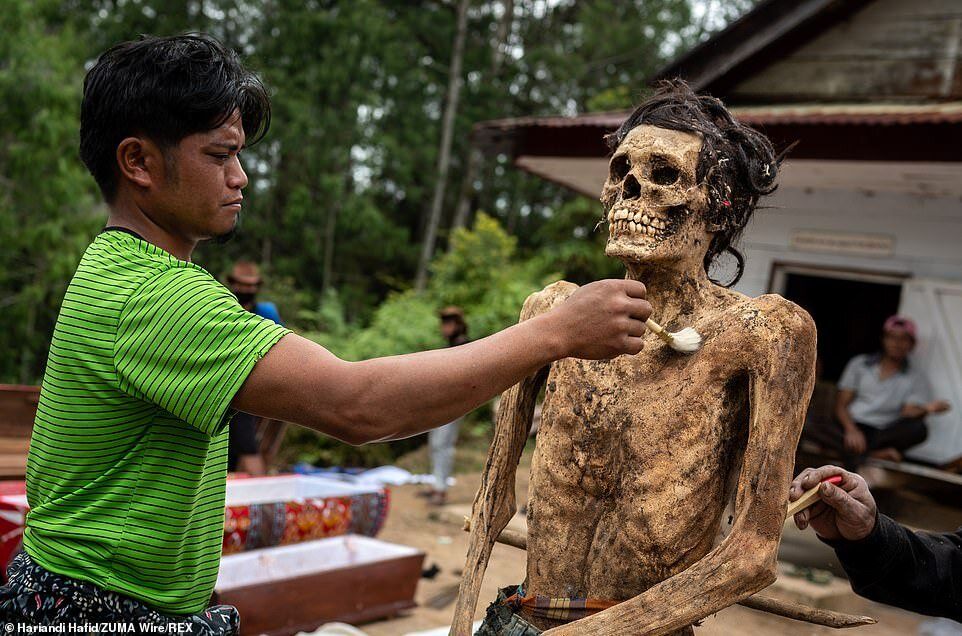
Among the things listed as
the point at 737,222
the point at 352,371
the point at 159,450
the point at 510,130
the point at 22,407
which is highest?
the point at 510,130

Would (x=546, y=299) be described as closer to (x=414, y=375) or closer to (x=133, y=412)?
(x=414, y=375)

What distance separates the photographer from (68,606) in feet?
5.45

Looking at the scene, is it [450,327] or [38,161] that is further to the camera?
[38,161]

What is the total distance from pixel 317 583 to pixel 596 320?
12.4 feet

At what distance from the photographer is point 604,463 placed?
2199 mm

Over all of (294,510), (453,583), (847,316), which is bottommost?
(453,583)

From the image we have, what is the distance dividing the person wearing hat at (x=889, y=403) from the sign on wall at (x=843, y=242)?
0.61 meters

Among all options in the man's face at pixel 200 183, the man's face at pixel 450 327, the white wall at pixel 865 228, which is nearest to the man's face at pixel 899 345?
the white wall at pixel 865 228

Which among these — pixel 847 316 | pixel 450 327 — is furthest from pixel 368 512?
pixel 847 316

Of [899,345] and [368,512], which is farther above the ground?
[899,345]

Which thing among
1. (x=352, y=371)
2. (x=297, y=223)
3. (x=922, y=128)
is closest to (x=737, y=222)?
(x=352, y=371)

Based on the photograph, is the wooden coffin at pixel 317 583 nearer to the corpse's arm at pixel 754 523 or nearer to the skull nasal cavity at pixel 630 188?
the corpse's arm at pixel 754 523

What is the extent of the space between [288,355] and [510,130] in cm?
682

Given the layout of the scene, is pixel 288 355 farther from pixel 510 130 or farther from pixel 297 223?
pixel 297 223
